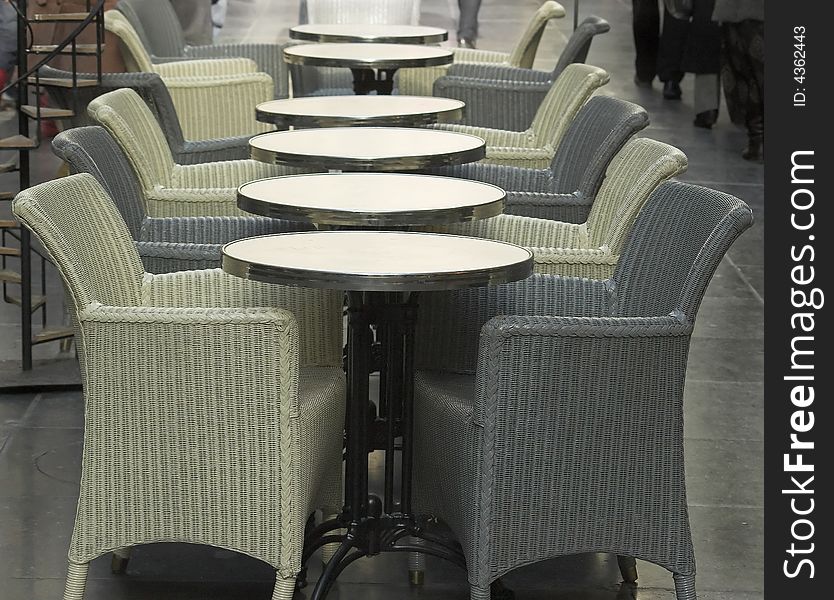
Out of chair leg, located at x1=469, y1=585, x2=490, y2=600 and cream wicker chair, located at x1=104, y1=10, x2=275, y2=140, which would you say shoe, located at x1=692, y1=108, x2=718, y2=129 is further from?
chair leg, located at x1=469, y1=585, x2=490, y2=600

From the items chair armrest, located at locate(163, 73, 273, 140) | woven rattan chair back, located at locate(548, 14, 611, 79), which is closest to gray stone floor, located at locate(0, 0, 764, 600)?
chair armrest, located at locate(163, 73, 273, 140)

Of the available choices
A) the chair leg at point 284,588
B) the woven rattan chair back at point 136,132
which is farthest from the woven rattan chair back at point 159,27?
the chair leg at point 284,588

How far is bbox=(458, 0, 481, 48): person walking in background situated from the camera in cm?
1174

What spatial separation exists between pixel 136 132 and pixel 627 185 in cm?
141

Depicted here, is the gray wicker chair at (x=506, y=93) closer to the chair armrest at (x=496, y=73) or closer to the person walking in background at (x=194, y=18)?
the chair armrest at (x=496, y=73)

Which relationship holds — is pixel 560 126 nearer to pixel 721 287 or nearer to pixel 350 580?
pixel 721 287

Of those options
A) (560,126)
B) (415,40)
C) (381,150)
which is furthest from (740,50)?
(381,150)

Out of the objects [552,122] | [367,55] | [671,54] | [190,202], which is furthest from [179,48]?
[671,54]

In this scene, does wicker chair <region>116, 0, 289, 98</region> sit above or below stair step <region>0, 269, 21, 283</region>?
above

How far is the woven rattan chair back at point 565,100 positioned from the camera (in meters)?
4.90

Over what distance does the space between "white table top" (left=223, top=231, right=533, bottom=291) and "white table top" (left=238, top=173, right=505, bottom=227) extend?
0.18 feet

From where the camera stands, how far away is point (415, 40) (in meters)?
6.89

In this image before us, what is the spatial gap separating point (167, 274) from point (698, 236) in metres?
1.20

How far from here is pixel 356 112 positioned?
16.0 ft
